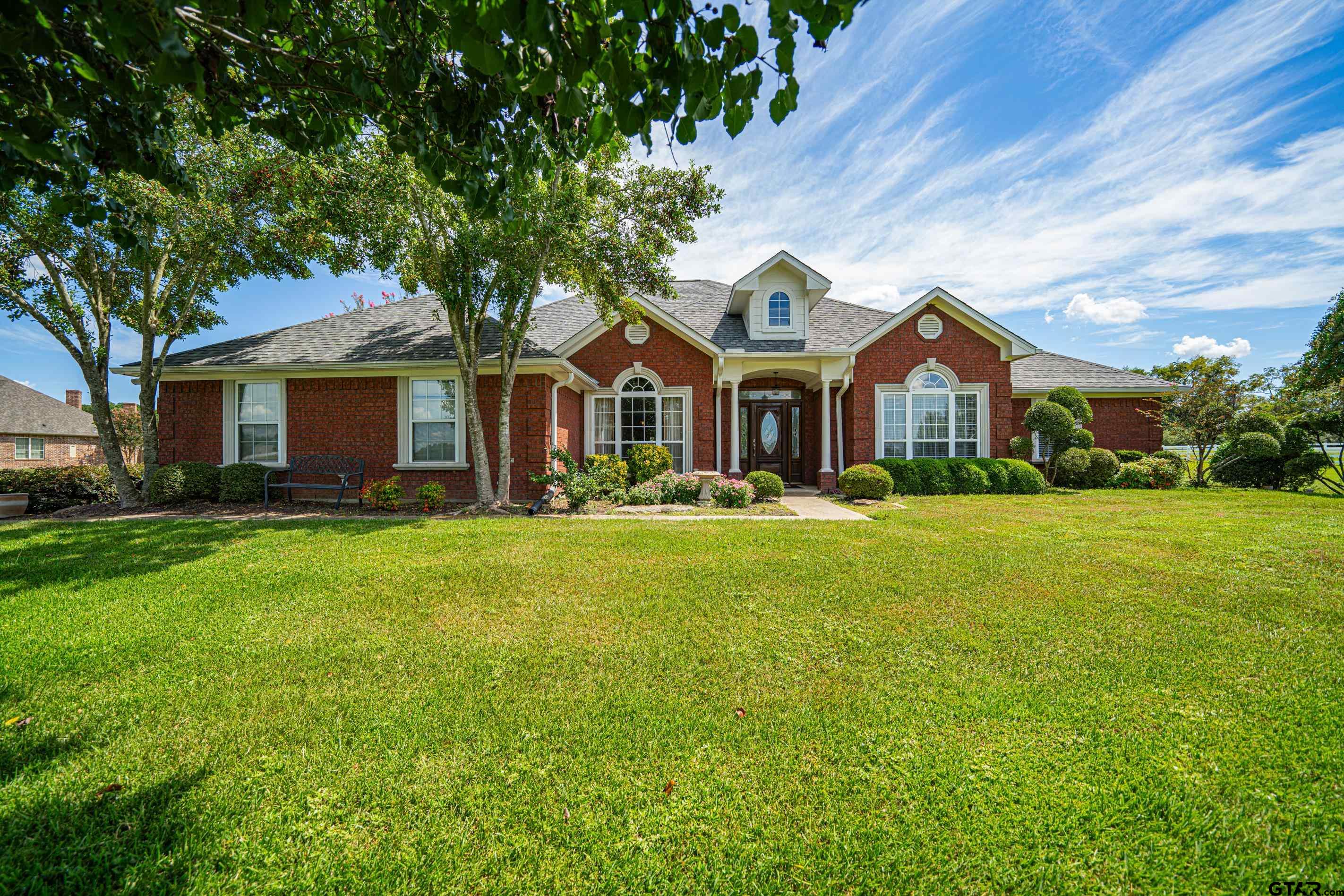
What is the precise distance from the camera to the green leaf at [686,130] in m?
2.21

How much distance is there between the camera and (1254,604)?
168 inches

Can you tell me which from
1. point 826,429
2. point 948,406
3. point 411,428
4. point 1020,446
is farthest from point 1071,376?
point 411,428

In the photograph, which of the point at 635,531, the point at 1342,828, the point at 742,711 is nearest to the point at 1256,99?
the point at 1342,828

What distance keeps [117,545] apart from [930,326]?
55.5 ft

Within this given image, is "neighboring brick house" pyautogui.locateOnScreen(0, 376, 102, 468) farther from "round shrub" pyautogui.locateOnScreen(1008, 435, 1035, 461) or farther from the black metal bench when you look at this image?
"round shrub" pyautogui.locateOnScreen(1008, 435, 1035, 461)

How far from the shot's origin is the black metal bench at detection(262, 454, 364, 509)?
10.7m

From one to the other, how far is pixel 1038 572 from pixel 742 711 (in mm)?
4419

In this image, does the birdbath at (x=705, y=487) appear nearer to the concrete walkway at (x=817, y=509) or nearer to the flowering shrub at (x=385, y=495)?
the concrete walkway at (x=817, y=509)

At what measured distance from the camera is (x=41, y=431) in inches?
1097

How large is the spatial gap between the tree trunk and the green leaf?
13.0 metres

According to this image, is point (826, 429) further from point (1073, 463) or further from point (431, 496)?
point (431, 496)

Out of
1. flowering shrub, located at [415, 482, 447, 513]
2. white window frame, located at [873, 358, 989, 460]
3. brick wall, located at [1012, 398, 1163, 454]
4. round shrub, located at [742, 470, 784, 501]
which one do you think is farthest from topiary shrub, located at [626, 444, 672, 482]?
brick wall, located at [1012, 398, 1163, 454]

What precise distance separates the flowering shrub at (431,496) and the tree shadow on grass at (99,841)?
8.00 metres

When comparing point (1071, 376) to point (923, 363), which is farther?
point (1071, 376)
